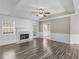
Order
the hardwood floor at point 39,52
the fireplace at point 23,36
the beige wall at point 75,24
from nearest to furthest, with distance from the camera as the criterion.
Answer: the hardwood floor at point 39,52
the beige wall at point 75,24
the fireplace at point 23,36

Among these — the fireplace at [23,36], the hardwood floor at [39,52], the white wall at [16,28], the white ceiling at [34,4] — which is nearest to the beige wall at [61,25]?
the white ceiling at [34,4]

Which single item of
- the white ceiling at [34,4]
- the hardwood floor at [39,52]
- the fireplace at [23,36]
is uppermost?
the white ceiling at [34,4]

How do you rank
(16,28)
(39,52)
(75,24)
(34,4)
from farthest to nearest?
1. (16,28)
2. (75,24)
3. (34,4)
4. (39,52)

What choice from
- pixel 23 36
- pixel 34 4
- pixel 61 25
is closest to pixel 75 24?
pixel 61 25

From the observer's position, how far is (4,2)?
471 centimetres

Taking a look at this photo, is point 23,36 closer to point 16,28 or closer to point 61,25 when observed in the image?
point 16,28

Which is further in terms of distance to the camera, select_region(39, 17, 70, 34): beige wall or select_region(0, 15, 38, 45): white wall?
select_region(39, 17, 70, 34): beige wall

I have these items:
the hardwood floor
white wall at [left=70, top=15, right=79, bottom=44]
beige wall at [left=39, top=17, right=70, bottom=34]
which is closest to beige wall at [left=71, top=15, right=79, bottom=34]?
white wall at [left=70, top=15, right=79, bottom=44]

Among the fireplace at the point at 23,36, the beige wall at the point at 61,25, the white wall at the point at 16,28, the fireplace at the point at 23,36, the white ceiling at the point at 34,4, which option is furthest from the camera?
the fireplace at the point at 23,36

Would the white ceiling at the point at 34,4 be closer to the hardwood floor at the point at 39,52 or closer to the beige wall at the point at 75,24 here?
the beige wall at the point at 75,24

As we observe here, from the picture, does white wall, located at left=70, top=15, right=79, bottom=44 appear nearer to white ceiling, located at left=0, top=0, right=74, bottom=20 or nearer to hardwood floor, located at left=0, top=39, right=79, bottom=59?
white ceiling, located at left=0, top=0, right=74, bottom=20

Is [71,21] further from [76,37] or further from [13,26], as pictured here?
[13,26]

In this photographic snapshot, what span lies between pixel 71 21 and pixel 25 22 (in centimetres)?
482

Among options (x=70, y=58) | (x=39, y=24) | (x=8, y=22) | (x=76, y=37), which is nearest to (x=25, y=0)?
(x=8, y=22)
